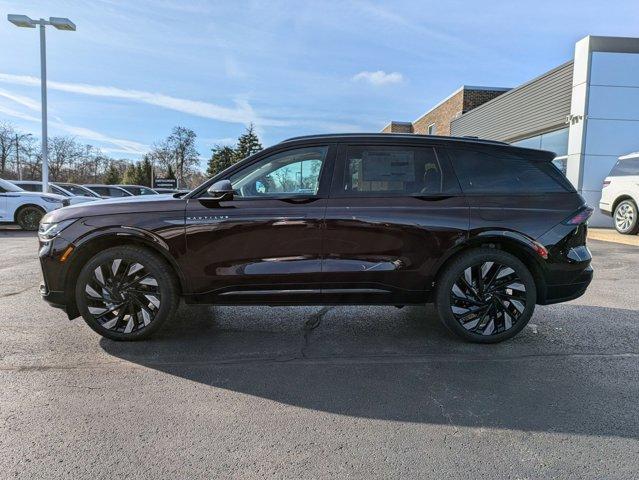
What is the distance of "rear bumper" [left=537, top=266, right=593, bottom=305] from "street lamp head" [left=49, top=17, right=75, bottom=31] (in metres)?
19.3

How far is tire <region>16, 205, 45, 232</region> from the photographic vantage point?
14273mm

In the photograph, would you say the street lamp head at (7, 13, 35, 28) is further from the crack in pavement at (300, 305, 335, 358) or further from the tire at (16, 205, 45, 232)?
the crack in pavement at (300, 305, 335, 358)

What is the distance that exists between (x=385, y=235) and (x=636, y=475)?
2280 millimetres

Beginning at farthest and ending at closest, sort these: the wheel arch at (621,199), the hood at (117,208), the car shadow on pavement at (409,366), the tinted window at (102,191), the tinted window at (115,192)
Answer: the tinted window at (102,191) → the tinted window at (115,192) → the wheel arch at (621,199) → the hood at (117,208) → the car shadow on pavement at (409,366)

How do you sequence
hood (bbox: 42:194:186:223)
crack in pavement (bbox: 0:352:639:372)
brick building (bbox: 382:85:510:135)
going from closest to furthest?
crack in pavement (bbox: 0:352:639:372) < hood (bbox: 42:194:186:223) < brick building (bbox: 382:85:510:135)

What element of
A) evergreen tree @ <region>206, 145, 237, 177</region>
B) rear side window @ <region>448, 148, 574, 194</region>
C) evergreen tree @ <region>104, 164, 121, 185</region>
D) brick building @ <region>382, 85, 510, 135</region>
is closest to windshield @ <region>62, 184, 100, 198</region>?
brick building @ <region>382, 85, 510, 135</region>

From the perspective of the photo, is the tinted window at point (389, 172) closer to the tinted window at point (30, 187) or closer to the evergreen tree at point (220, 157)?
the tinted window at point (30, 187)

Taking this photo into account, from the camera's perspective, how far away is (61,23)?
17.0m

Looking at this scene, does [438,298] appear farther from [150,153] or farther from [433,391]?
[150,153]

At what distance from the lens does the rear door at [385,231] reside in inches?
155

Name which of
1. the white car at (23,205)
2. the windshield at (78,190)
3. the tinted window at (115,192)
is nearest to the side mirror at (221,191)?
the white car at (23,205)

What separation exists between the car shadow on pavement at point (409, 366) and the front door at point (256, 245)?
522mm

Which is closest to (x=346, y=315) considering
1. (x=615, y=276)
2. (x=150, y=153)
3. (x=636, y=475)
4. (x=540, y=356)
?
(x=540, y=356)

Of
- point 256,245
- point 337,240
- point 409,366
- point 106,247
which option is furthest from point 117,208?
point 409,366
